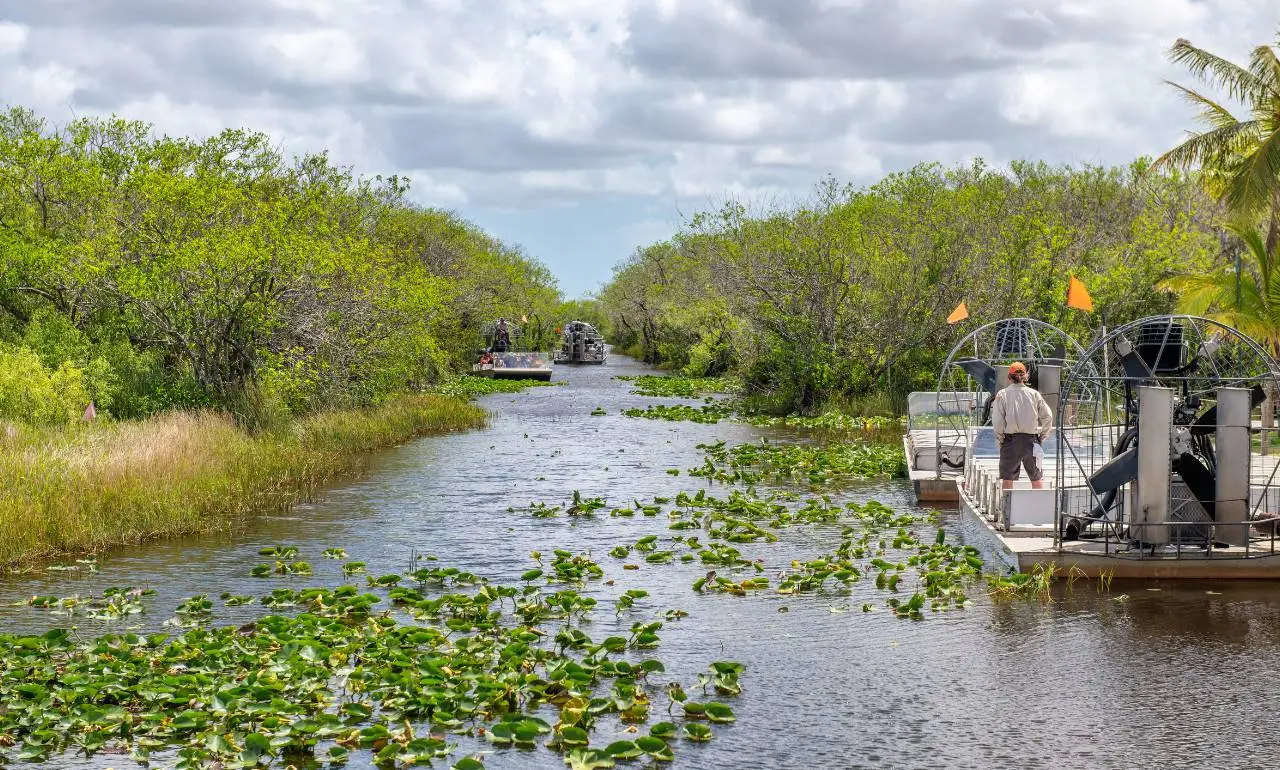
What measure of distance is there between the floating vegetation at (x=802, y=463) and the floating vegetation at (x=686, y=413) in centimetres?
910

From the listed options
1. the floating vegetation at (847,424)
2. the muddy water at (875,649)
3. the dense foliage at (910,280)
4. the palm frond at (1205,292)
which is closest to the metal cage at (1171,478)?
the muddy water at (875,649)

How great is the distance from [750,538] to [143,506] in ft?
29.8

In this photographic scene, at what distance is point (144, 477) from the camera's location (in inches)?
822

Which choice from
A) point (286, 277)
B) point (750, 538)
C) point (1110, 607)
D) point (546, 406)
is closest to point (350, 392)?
point (286, 277)

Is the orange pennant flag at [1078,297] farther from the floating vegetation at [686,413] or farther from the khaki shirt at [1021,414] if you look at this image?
Result: the floating vegetation at [686,413]

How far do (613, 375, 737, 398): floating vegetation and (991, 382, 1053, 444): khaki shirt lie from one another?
3368 cm

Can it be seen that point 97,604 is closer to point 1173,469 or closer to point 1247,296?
point 1173,469

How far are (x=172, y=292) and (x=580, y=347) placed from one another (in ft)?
209

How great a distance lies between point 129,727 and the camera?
34.8ft

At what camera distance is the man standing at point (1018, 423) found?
18.4 meters

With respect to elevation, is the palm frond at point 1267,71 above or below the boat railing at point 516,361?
above

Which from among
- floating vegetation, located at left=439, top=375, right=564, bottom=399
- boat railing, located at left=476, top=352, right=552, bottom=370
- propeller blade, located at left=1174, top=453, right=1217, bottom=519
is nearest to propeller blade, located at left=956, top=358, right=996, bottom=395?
propeller blade, located at left=1174, top=453, right=1217, bottom=519

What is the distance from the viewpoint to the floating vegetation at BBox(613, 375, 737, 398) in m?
55.4

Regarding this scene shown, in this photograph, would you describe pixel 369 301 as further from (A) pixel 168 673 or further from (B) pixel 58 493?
(A) pixel 168 673
